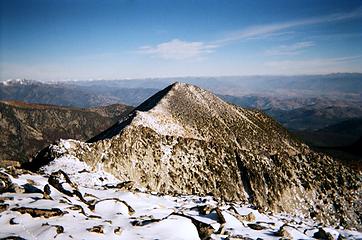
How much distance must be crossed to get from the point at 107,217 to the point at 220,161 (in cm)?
4375

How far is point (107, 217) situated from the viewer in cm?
2458

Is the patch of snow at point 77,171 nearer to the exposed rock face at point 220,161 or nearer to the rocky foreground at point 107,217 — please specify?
the exposed rock face at point 220,161

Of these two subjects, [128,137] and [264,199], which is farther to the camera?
[264,199]

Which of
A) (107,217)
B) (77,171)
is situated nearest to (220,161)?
(77,171)

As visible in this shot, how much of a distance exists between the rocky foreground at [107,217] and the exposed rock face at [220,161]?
64.8 ft

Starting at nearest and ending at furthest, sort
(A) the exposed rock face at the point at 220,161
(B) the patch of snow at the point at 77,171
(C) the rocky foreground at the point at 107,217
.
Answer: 1. (C) the rocky foreground at the point at 107,217
2. (B) the patch of snow at the point at 77,171
3. (A) the exposed rock face at the point at 220,161

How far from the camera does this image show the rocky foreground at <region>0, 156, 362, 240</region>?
67.7 ft

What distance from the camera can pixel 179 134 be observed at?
67812 millimetres

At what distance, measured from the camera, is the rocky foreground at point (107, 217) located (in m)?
20.6

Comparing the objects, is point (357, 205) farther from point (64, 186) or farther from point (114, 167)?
point (64, 186)

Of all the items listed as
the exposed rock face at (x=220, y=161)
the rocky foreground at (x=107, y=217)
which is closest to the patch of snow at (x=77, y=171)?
the exposed rock face at (x=220, y=161)

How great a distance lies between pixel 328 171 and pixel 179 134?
3462cm

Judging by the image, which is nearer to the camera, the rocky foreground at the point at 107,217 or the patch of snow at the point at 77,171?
the rocky foreground at the point at 107,217

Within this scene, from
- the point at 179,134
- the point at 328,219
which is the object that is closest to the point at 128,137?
the point at 179,134
